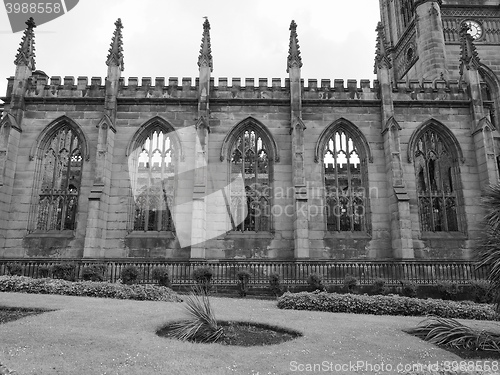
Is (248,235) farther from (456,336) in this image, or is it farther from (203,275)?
(456,336)

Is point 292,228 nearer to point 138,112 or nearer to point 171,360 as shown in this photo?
point 138,112

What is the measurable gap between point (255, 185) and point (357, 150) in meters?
6.41

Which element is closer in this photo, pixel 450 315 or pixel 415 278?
pixel 450 315

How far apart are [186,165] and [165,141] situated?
2.13 meters

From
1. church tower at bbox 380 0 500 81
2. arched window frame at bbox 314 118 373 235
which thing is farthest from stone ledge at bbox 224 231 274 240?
church tower at bbox 380 0 500 81

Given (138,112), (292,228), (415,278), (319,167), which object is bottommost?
Answer: (415,278)

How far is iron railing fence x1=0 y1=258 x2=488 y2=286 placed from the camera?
19.5 m

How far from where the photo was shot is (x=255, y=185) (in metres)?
22.6

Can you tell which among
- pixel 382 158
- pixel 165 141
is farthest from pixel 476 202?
pixel 165 141

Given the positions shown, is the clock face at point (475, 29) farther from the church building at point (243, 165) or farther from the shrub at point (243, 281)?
the shrub at point (243, 281)

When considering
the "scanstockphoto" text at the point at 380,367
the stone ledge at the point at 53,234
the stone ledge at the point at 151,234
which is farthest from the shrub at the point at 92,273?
the "scanstockphoto" text at the point at 380,367

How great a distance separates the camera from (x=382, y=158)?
22.9 metres

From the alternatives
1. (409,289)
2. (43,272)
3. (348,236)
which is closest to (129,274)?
(43,272)

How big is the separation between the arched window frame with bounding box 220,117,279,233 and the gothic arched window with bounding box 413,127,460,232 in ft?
27.4
